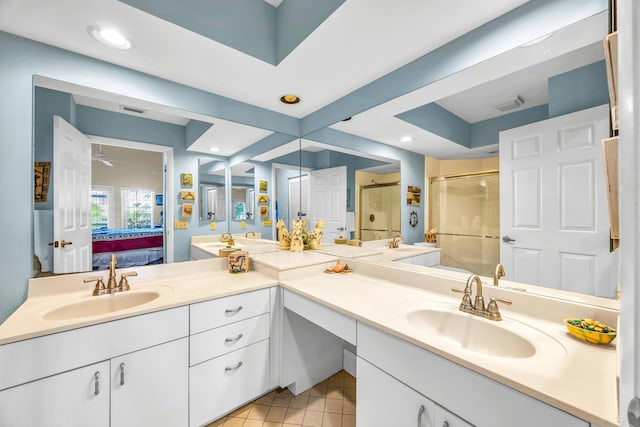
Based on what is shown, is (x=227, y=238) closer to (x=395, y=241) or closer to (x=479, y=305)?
(x=395, y=241)

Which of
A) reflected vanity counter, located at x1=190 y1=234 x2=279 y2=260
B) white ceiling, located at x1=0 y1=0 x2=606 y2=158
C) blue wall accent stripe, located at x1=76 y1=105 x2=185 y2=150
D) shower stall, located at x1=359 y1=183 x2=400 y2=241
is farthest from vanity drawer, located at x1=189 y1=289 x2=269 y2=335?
white ceiling, located at x1=0 y1=0 x2=606 y2=158

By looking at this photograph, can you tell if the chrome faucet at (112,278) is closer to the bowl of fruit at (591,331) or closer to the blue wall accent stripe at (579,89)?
the bowl of fruit at (591,331)

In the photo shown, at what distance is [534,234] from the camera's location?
3.74ft

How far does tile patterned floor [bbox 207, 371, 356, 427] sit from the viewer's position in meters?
1.56

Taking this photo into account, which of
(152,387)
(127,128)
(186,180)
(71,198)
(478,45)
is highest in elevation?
(478,45)

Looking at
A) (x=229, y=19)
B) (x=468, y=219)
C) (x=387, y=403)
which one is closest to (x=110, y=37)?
(x=229, y=19)

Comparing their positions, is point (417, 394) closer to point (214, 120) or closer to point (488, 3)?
point (488, 3)

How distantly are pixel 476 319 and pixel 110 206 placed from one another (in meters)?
2.10

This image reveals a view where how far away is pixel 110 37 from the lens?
133 centimetres

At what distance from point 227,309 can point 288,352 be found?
56 centimetres

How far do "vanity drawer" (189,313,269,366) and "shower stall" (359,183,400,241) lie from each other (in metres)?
0.93

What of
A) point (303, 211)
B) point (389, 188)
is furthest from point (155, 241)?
point (389, 188)

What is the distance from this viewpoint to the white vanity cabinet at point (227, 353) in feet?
4.67

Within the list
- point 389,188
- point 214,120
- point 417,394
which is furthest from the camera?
point 214,120
